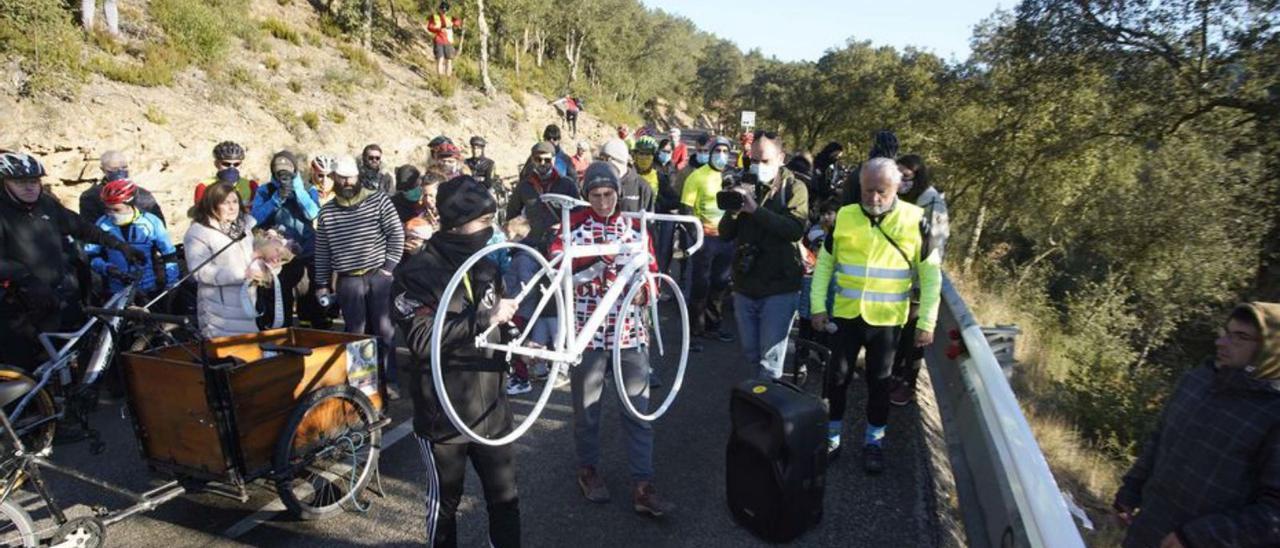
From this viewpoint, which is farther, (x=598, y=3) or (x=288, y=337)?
(x=598, y=3)

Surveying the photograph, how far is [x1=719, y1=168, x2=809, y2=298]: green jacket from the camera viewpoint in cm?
471

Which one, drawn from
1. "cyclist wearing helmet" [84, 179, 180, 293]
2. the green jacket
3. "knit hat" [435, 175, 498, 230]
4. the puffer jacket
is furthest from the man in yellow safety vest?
"cyclist wearing helmet" [84, 179, 180, 293]

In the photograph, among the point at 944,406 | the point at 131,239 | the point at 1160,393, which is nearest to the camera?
the point at 944,406

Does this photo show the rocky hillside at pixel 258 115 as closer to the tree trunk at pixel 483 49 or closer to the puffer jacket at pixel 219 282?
the tree trunk at pixel 483 49

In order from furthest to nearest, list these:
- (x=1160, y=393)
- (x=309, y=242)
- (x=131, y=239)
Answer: (x=1160, y=393) < (x=309, y=242) < (x=131, y=239)

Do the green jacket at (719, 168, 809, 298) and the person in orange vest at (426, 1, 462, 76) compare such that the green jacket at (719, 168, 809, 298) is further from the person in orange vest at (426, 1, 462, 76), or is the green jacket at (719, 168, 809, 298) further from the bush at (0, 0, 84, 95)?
the person in orange vest at (426, 1, 462, 76)

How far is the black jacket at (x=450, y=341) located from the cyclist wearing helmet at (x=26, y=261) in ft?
12.6

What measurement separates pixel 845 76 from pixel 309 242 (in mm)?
38920

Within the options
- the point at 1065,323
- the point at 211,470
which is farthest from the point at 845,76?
the point at 211,470

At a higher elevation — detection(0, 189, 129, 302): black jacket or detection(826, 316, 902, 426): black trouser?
detection(0, 189, 129, 302): black jacket

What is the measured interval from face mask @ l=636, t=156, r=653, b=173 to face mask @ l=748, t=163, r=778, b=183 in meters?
3.93

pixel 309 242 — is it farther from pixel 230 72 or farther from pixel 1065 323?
pixel 1065 323

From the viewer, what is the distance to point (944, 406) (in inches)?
208

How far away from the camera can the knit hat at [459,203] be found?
117 inches
